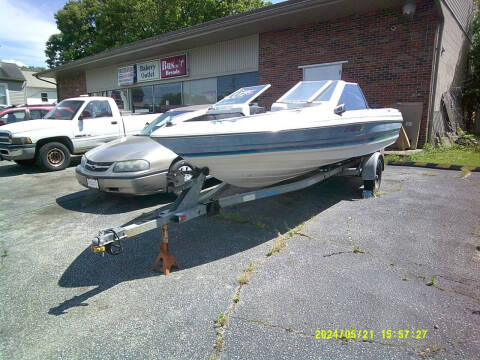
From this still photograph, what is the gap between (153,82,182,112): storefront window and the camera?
50.0 feet

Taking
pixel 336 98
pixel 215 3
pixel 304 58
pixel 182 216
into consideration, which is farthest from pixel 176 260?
pixel 215 3

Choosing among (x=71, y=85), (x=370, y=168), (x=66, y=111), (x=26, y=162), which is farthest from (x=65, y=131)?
(x=71, y=85)

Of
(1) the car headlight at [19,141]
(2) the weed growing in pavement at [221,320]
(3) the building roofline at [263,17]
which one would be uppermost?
(3) the building roofline at [263,17]

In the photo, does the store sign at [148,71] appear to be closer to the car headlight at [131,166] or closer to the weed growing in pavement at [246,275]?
the car headlight at [131,166]

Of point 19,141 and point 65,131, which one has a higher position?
point 65,131

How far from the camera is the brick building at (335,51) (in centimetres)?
875

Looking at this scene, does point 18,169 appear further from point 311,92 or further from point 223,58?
point 223,58

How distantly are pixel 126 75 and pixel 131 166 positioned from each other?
591 inches

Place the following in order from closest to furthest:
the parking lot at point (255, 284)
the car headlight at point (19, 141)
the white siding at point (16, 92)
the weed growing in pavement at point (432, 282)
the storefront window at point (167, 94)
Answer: the parking lot at point (255, 284)
the weed growing in pavement at point (432, 282)
the car headlight at point (19, 141)
the storefront window at point (167, 94)
the white siding at point (16, 92)

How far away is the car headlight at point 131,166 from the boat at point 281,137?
52.7 inches

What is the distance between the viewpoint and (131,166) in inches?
185

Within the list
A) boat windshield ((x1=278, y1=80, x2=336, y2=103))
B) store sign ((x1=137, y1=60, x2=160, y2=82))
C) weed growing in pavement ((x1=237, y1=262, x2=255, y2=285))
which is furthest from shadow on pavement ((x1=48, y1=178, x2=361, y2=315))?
store sign ((x1=137, y1=60, x2=160, y2=82))

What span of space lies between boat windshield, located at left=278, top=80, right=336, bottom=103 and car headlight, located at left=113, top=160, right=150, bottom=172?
2.32 m

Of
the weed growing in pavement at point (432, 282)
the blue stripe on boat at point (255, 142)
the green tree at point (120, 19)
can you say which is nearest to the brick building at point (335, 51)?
the blue stripe on boat at point (255, 142)
